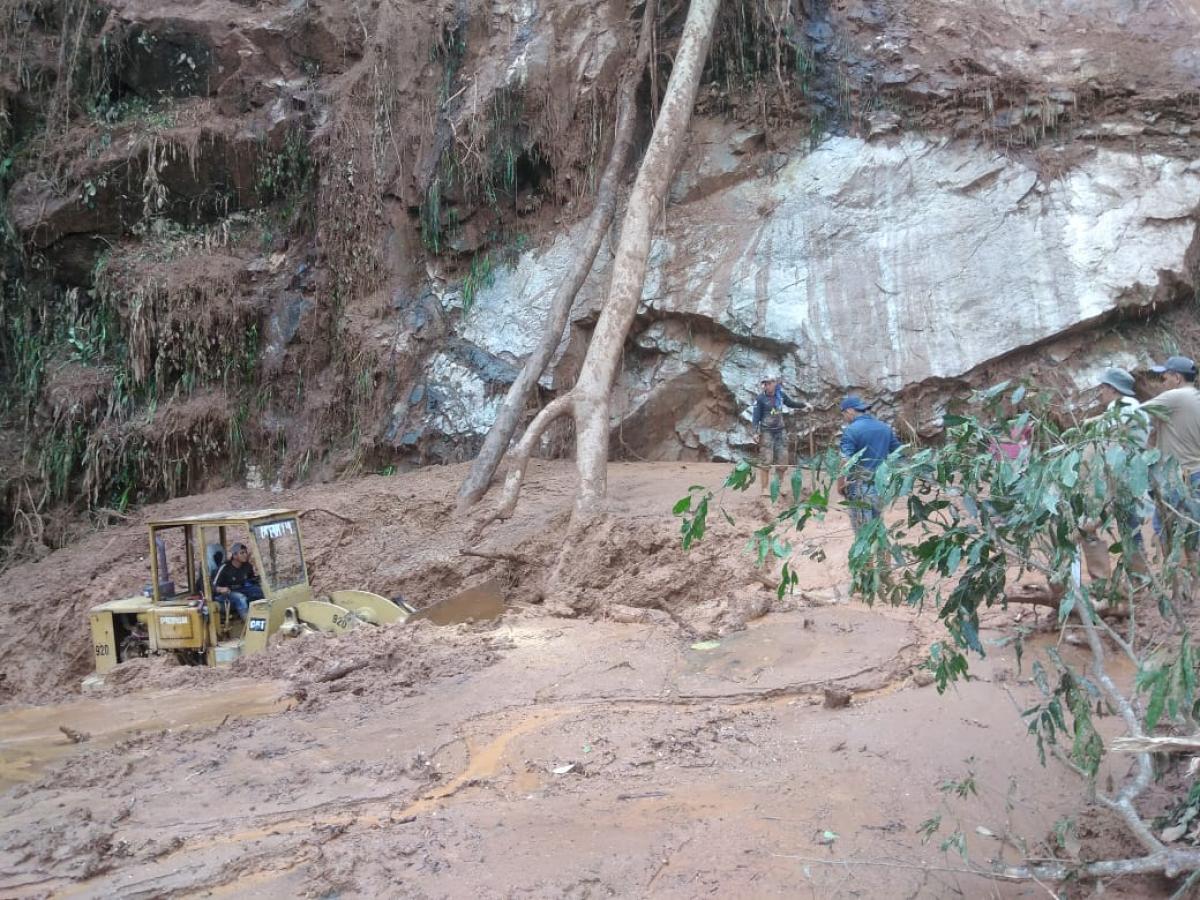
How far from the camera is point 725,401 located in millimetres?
12688

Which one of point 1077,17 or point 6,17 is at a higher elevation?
point 6,17

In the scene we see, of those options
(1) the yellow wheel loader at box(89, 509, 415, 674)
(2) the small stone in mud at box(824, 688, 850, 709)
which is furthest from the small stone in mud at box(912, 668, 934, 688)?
(1) the yellow wheel loader at box(89, 509, 415, 674)

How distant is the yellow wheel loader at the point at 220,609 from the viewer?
8305 mm

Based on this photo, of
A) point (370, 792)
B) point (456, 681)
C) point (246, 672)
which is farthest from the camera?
point (246, 672)

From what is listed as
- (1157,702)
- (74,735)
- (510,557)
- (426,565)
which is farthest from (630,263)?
(1157,702)

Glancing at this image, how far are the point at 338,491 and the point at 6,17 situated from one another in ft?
33.9

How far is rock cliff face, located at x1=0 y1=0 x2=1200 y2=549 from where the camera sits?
1209cm

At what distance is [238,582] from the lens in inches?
343

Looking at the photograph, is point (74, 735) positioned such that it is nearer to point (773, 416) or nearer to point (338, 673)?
point (338, 673)

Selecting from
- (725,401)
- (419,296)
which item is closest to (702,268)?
(725,401)

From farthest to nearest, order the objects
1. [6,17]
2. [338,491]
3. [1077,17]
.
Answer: [6,17] < [1077,17] < [338,491]

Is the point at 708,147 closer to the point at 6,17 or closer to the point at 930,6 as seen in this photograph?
the point at 930,6

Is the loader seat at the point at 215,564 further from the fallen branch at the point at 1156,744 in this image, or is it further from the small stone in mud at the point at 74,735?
the fallen branch at the point at 1156,744

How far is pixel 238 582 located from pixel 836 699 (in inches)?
222
